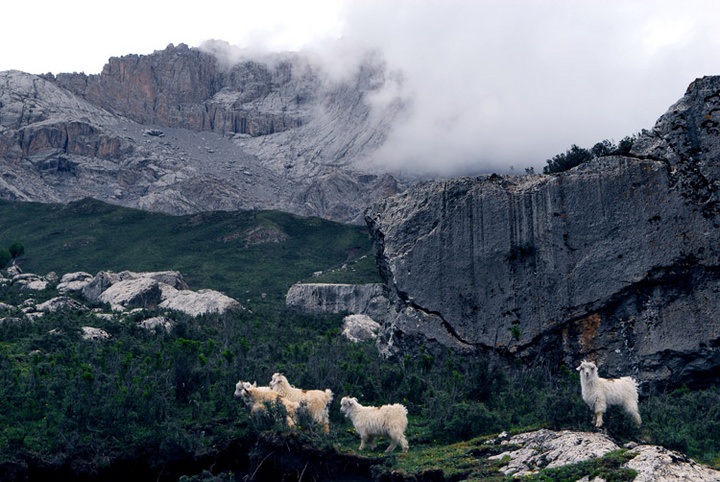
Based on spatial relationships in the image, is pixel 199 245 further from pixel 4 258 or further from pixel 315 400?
pixel 315 400

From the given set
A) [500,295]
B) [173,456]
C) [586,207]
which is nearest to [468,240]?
[500,295]

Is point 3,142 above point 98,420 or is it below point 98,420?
above

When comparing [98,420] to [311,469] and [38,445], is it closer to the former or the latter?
[38,445]

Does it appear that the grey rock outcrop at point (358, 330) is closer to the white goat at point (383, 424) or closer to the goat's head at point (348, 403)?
the goat's head at point (348, 403)

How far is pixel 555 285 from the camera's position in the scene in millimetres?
25234

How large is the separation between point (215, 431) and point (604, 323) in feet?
45.0

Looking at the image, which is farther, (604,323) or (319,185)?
(319,185)

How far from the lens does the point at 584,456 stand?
1455cm

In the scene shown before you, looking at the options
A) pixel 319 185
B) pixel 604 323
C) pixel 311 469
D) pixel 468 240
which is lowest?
pixel 311 469

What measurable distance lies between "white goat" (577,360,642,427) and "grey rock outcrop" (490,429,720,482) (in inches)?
46.9

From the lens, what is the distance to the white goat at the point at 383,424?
18.1 m

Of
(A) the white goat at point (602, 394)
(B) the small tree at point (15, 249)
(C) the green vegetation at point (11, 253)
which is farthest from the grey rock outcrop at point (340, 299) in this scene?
(B) the small tree at point (15, 249)

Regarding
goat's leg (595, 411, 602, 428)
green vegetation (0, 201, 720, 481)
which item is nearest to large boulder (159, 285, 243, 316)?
green vegetation (0, 201, 720, 481)

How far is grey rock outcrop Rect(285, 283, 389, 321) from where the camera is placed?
2165 inches
